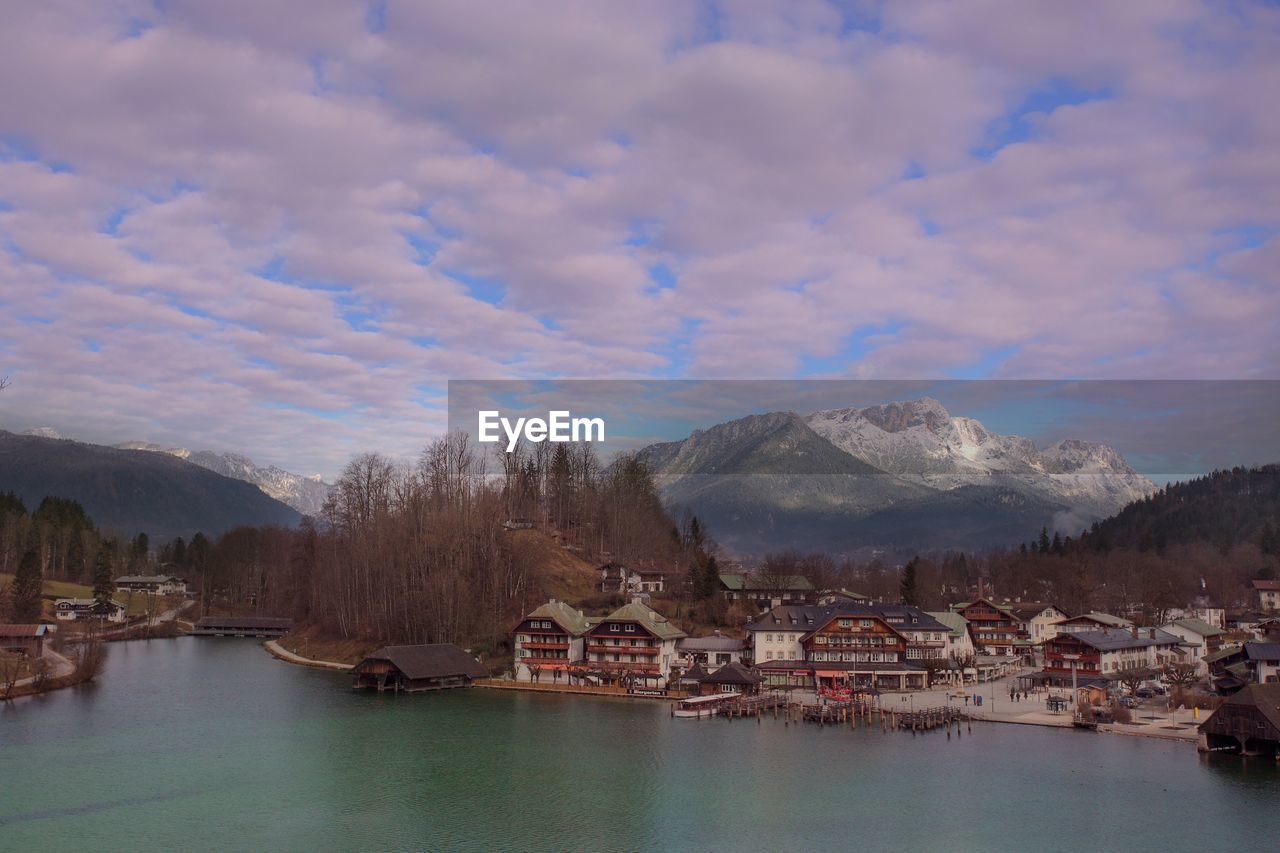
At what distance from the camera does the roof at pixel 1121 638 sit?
82.8 meters

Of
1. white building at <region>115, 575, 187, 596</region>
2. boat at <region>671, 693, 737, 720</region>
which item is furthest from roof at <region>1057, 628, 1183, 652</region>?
white building at <region>115, 575, 187, 596</region>

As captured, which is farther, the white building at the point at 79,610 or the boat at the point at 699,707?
the white building at the point at 79,610

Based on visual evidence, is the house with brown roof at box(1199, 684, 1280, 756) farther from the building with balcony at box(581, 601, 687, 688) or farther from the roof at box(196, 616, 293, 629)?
the roof at box(196, 616, 293, 629)

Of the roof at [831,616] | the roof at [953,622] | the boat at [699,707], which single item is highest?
the roof at [831,616]

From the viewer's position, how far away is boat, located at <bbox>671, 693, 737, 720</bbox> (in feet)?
224

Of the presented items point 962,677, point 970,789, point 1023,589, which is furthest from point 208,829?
point 1023,589

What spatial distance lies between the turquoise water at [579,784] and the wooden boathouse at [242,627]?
240ft

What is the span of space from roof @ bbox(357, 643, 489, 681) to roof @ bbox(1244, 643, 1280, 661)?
207 feet

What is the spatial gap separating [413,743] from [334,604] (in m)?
59.6

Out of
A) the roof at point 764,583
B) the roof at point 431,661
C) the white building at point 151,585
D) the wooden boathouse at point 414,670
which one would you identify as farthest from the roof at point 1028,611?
the white building at point 151,585

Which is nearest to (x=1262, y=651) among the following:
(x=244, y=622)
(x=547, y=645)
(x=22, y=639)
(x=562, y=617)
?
(x=562, y=617)

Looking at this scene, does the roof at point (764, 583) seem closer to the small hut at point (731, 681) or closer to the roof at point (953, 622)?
the roof at point (953, 622)

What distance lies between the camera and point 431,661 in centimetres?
8256

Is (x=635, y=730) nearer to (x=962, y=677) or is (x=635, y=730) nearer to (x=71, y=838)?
(x=71, y=838)
